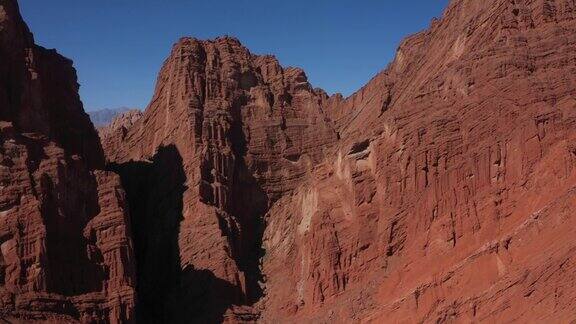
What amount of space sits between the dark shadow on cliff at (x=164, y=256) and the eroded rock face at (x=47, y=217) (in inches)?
212

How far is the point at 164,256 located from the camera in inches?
3620

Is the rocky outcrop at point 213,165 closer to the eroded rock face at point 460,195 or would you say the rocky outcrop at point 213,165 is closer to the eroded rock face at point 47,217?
the eroded rock face at point 460,195

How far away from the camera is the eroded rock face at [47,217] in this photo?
2948 inches

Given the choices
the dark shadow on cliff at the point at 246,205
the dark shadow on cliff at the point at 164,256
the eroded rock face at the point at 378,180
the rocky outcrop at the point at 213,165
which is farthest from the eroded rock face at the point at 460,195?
the rocky outcrop at the point at 213,165

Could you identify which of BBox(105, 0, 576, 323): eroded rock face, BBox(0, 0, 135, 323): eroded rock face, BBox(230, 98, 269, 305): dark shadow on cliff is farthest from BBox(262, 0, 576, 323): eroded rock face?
BBox(0, 0, 135, 323): eroded rock face

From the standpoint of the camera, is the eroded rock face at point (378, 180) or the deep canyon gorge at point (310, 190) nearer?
the eroded rock face at point (378, 180)

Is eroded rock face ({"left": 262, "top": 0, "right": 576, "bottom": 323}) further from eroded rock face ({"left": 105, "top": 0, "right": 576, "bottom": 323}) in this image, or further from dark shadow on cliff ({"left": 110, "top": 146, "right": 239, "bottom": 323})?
dark shadow on cliff ({"left": 110, "top": 146, "right": 239, "bottom": 323})

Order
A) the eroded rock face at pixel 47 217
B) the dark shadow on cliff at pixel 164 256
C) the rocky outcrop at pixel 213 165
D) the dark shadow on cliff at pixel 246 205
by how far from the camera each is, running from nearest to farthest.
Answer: the eroded rock face at pixel 47 217 → the dark shadow on cliff at pixel 164 256 → the rocky outcrop at pixel 213 165 → the dark shadow on cliff at pixel 246 205

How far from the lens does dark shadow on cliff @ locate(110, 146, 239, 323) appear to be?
8425cm

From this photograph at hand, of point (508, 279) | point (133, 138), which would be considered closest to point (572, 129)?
point (508, 279)

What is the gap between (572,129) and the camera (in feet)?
225

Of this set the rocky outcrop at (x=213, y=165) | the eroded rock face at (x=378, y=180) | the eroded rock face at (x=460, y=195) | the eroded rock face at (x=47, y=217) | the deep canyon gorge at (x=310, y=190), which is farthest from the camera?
the rocky outcrop at (x=213, y=165)

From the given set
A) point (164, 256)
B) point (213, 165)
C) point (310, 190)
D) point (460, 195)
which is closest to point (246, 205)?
point (213, 165)

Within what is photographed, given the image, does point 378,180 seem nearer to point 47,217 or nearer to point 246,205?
point 246,205
